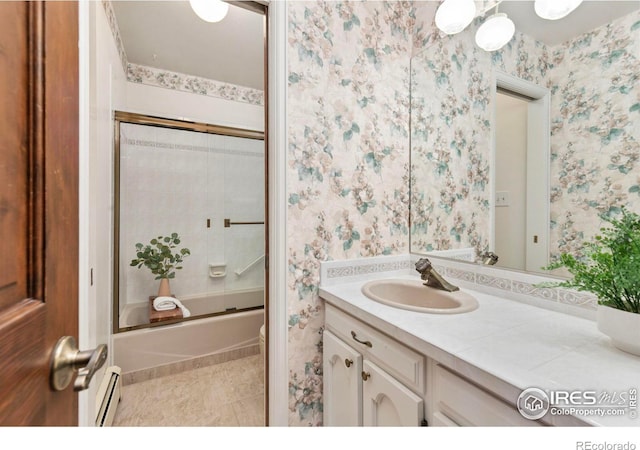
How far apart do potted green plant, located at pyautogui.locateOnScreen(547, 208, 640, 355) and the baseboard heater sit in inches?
75.3

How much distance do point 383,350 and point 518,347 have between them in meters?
0.37

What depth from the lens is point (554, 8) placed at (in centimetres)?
95

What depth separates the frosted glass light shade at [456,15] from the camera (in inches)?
45.9

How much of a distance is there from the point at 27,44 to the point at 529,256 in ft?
4.72

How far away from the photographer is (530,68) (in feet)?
3.40

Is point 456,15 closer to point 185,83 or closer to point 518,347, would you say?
point 518,347

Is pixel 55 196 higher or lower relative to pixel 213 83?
lower

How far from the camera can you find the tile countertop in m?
0.54

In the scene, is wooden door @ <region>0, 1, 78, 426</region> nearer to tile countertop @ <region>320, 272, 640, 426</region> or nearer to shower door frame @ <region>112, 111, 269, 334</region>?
tile countertop @ <region>320, 272, 640, 426</region>

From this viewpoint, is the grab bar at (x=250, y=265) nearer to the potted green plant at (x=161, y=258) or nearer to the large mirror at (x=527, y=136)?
the potted green plant at (x=161, y=258)

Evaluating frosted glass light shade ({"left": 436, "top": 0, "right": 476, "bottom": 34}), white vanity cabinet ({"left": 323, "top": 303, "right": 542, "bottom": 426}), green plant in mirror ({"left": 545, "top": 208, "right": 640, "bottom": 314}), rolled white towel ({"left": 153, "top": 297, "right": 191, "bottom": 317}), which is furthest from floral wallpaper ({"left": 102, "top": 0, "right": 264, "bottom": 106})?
green plant in mirror ({"left": 545, "top": 208, "right": 640, "bottom": 314})

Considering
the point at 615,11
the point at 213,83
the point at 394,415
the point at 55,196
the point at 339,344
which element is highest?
the point at 213,83

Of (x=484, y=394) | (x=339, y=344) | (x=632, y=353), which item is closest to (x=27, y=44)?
(x=484, y=394)

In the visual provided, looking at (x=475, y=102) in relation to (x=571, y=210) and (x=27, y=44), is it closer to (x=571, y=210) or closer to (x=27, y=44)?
(x=571, y=210)
